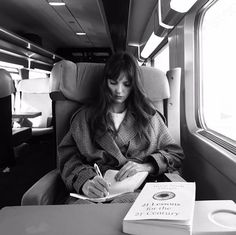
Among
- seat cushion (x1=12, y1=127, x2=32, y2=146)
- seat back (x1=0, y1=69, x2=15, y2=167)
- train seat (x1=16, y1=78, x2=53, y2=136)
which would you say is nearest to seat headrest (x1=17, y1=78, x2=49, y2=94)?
train seat (x1=16, y1=78, x2=53, y2=136)

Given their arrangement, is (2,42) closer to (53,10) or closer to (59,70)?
(53,10)

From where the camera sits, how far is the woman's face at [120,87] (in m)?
1.81

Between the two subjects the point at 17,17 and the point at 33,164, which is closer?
the point at 33,164

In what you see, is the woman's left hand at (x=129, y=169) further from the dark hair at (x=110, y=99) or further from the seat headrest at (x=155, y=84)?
the seat headrest at (x=155, y=84)

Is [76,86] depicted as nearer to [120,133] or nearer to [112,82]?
[112,82]

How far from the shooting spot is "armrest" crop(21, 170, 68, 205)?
52.7 inches

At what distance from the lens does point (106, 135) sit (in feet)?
5.81

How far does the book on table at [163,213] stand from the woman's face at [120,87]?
38.4 inches

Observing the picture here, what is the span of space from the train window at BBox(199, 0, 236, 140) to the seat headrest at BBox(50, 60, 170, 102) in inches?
16.7

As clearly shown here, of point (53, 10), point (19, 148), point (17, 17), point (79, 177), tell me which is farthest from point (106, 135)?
point (17, 17)

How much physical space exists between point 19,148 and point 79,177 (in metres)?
3.16

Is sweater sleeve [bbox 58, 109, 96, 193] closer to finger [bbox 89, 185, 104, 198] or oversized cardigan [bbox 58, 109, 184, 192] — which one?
oversized cardigan [bbox 58, 109, 184, 192]

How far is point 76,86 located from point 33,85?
388 cm

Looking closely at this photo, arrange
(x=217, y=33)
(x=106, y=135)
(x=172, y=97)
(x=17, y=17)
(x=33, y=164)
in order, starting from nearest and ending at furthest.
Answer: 1. (x=106, y=135)
2. (x=172, y=97)
3. (x=217, y=33)
4. (x=33, y=164)
5. (x=17, y=17)
